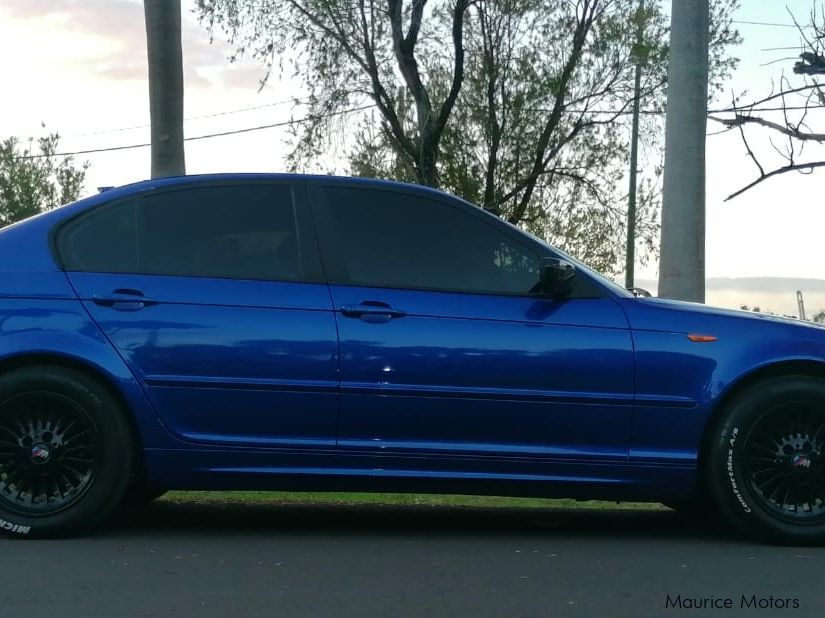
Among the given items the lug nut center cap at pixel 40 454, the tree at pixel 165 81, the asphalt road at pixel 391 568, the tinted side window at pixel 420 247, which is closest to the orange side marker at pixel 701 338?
the tinted side window at pixel 420 247

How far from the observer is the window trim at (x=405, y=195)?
17.1 ft

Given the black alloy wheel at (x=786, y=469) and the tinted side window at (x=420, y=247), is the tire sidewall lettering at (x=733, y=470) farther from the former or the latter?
the tinted side window at (x=420, y=247)

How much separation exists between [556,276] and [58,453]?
7.96 ft

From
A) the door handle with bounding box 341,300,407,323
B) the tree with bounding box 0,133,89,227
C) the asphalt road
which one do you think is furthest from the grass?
the tree with bounding box 0,133,89,227

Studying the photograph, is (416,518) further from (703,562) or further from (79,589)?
(79,589)

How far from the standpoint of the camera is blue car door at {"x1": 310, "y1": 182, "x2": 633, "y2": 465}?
5.03 meters

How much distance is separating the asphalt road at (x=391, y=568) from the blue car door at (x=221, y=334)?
573 millimetres

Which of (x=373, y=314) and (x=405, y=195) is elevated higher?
(x=405, y=195)

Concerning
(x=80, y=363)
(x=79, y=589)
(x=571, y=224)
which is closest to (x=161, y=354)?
(x=80, y=363)

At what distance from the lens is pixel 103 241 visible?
531 cm

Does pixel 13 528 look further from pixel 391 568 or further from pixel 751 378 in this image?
pixel 751 378

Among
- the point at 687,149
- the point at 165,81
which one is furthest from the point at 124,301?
the point at 165,81

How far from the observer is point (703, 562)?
4.82 metres

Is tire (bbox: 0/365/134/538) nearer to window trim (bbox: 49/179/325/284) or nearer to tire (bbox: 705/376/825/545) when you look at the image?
window trim (bbox: 49/179/325/284)
